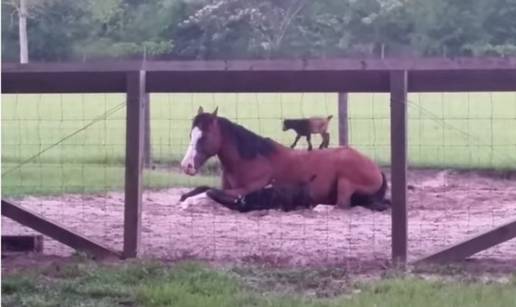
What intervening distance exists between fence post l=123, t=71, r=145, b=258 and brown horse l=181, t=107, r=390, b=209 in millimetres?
2639

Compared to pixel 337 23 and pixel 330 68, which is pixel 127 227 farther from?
pixel 337 23

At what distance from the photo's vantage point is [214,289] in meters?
6.70

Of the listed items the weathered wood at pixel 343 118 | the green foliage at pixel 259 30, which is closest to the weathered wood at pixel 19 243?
the green foliage at pixel 259 30

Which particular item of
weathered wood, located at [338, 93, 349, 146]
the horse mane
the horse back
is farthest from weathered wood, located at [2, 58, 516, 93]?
weathered wood, located at [338, 93, 349, 146]

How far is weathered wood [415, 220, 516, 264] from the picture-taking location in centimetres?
777

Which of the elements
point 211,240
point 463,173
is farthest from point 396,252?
point 463,173

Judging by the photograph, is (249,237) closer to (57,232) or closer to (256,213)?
(256,213)

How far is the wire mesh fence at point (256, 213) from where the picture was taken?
348 inches

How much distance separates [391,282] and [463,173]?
8496 millimetres

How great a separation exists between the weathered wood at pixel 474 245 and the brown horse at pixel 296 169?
3.25 m

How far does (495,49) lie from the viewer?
43.0ft

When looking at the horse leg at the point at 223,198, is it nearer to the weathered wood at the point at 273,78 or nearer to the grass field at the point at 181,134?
the grass field at the point at 181,134

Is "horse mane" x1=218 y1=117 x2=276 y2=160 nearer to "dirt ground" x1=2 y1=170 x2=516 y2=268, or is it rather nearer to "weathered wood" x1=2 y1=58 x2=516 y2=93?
"dirt ground" x1=2 y1=170 x2=516 y2=268

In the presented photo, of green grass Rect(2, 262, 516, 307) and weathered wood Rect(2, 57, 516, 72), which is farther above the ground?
weathered wood Rect(2, 57, 516, 72)
